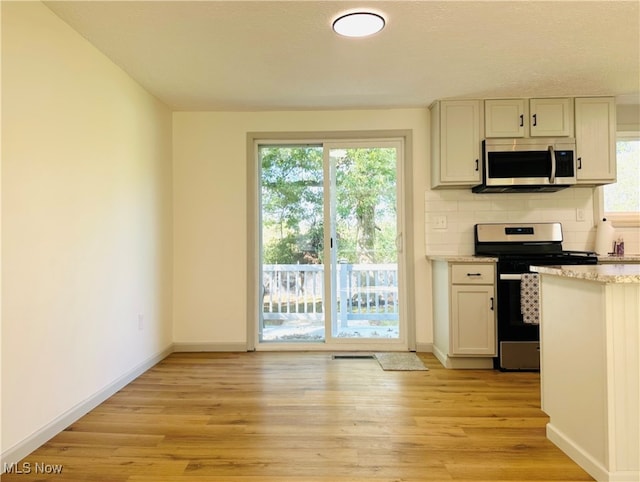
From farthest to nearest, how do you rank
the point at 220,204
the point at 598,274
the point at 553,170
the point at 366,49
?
the point at 220,204 → the point at 553,170 → the point at 366,49 → the point at 598,274

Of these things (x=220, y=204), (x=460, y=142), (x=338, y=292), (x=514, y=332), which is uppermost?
(x=460, y=142)

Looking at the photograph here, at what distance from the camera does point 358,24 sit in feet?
6.74

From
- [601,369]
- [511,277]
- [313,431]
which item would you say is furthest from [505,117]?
[313,431]

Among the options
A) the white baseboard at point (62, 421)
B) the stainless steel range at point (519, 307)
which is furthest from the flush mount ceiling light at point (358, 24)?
the white baseboard at point (62, 421)

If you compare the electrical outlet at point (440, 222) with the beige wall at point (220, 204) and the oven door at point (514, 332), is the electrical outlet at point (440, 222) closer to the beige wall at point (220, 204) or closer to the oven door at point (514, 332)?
the beige wall at point (220, 204)

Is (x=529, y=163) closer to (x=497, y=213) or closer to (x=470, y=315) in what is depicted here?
(x=497, y=213)

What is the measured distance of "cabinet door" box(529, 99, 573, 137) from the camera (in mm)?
3170

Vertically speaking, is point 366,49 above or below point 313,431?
above

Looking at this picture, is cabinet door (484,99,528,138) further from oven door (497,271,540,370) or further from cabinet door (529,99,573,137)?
oven door (497,271,540,370)

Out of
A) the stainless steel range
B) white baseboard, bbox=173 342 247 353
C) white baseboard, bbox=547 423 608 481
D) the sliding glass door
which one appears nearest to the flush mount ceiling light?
the sliding glass door

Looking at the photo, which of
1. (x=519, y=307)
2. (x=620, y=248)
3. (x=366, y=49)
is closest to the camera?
(x=366, y=49)

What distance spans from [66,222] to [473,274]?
2.81m

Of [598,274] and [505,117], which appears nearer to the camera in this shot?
[598,274]

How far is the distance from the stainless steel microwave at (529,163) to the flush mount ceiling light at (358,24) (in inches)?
63.2
